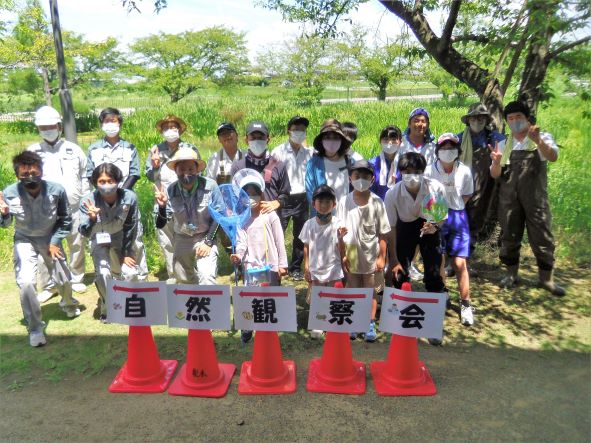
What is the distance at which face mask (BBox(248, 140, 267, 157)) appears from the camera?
4.77 m

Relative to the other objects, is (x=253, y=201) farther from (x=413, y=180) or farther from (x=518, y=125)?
(x=518, y=125)

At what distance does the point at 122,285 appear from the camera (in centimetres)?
346

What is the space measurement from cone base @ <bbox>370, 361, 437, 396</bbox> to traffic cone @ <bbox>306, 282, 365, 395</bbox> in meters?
0.12

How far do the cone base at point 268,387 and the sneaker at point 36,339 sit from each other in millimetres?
1932

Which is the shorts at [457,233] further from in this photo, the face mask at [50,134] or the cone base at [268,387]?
the face mask at [50,134]

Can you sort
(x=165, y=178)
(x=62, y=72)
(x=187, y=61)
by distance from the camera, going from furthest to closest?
(x=187, y=61) → (x=62, y=72) → (x=165, y=178)

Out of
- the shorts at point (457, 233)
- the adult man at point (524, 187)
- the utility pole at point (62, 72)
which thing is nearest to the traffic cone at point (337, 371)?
the shorts at point (457, 233)

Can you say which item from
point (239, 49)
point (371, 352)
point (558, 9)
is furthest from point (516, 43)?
point (239, 49)

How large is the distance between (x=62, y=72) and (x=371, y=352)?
5.56 m

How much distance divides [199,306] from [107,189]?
4.67 ft

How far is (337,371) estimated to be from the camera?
3.49 metres

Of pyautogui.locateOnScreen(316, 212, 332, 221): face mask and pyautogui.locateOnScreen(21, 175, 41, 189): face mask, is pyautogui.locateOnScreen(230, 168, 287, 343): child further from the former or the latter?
pyautogui.locateOnScreen(21, 175, 41, 189): face mask

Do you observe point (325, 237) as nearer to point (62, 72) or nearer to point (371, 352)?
point (371, 352)

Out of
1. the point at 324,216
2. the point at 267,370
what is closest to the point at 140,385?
the point at 267,370
